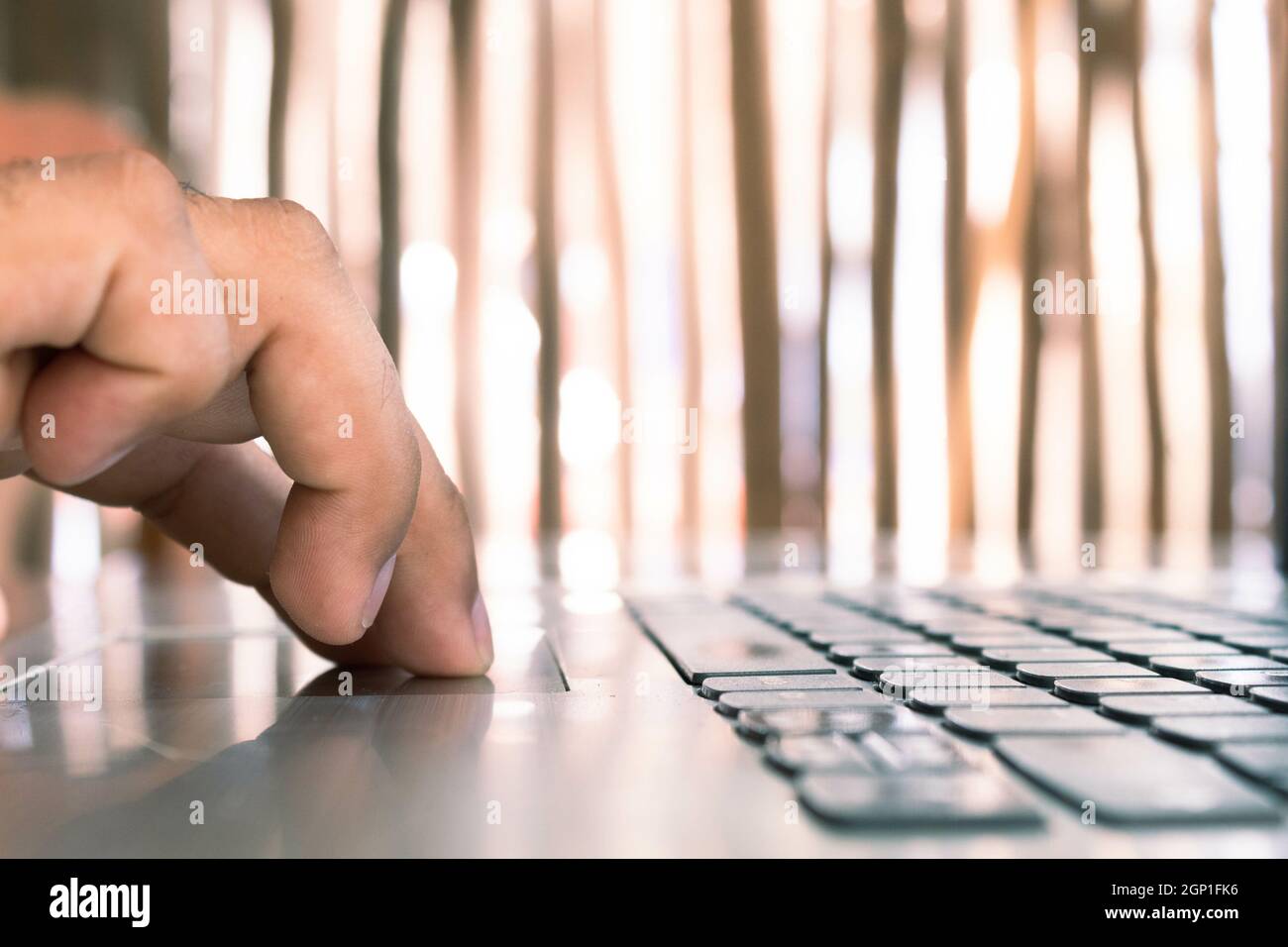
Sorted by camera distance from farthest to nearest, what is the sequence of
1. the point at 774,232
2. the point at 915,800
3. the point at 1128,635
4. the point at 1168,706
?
the point at 774,232 → the point at 1128,635 → the point at 1168,706 → the point at 915,800

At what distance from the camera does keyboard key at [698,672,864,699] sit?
0.43m

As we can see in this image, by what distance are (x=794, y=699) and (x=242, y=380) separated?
23cm

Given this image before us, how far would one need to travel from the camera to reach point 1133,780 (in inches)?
11.0

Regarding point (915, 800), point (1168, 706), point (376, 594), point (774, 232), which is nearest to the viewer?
point (915, 800)

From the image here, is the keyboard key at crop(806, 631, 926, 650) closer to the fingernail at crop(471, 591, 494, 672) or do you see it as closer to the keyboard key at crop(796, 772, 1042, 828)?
the fingernail at crop(471, 591, 494, 672)

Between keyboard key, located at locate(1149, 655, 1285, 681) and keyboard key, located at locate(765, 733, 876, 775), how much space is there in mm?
200

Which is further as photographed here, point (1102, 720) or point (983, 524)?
point (983, 524)

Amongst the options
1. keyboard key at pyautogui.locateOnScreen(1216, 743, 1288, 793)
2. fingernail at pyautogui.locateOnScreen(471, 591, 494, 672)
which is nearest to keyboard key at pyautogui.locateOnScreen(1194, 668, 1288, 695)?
keyboard key at pyautogui.locateOnScreen(1216, 743, 1288, 793)

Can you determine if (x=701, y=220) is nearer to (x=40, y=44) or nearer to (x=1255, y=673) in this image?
(x=40, y=44)

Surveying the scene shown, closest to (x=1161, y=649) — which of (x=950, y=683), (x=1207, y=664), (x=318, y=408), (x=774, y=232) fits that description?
(x=1207, y=664)

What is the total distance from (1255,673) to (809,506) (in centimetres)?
243

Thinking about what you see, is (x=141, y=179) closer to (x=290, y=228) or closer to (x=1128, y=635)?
(x=290, y=228)
